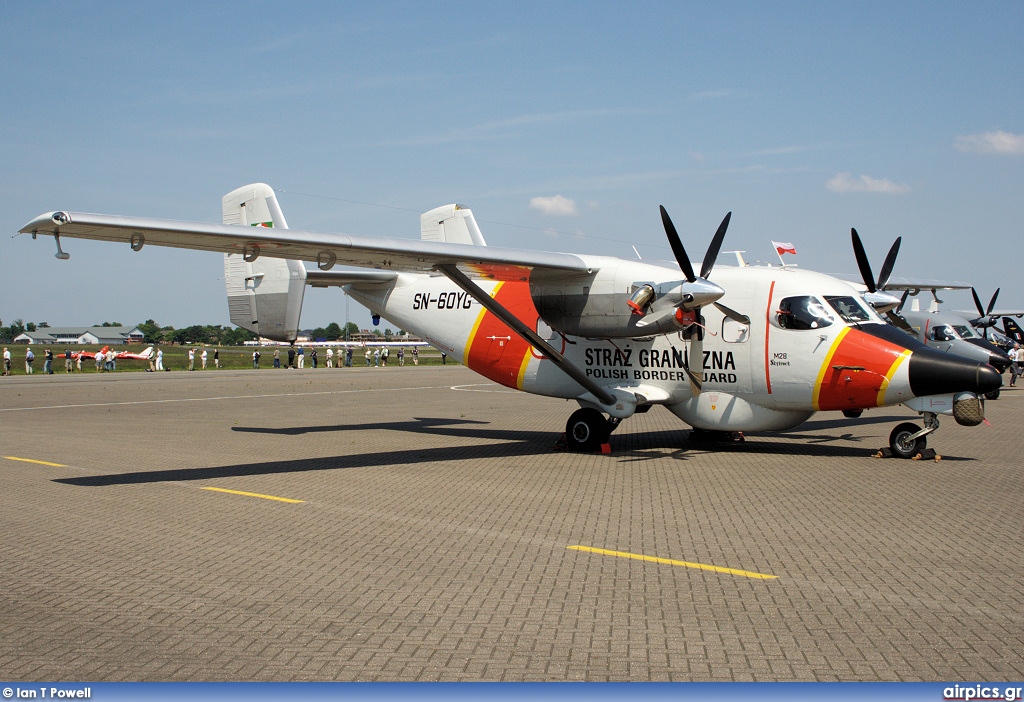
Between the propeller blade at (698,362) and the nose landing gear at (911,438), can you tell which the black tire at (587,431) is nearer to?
the propeller blade at (698,362)

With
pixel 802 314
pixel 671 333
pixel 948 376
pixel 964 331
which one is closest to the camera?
pixel 948 376

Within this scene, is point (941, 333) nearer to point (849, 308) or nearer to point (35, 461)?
point (849, 308)

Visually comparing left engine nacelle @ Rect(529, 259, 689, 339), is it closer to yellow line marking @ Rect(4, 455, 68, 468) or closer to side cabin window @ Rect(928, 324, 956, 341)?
yellow line marking @ Rect(4, 455, 68, 468)

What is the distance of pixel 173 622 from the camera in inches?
247

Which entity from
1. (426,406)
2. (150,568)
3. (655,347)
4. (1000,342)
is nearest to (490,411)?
(426,406)

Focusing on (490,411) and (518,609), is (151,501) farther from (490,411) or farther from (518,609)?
(490,411)

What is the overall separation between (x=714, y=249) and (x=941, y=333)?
1925 cm

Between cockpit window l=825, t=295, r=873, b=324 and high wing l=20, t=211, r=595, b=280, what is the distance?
4.17 m

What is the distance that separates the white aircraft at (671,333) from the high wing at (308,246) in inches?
1.4

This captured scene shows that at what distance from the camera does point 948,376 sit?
44.7 ft

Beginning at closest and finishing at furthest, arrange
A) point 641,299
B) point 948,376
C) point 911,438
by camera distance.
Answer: point 948,376, point 641,299, point 911,438

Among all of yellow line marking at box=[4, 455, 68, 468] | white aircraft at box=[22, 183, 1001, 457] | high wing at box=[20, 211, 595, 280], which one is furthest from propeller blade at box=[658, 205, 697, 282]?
yellow line marking at box=[4, 455, 68, 468]

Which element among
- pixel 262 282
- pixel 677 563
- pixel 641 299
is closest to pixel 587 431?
pixel 641 299

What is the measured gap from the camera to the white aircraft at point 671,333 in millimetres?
13727
